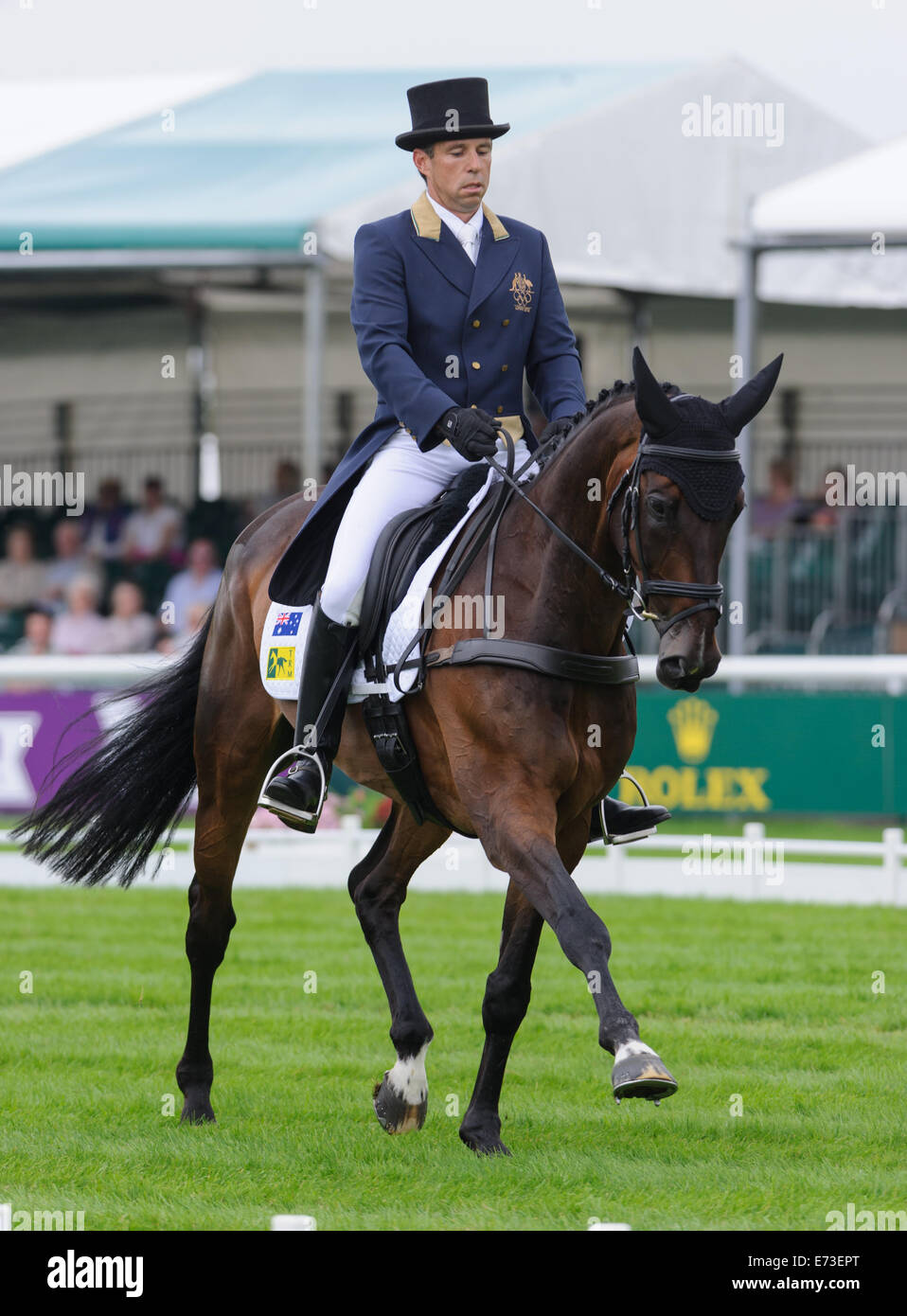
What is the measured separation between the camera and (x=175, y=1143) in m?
5.50

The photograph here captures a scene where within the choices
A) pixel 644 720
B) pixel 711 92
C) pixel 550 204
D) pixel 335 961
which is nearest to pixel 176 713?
pixel 335 961

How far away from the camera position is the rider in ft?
18.6

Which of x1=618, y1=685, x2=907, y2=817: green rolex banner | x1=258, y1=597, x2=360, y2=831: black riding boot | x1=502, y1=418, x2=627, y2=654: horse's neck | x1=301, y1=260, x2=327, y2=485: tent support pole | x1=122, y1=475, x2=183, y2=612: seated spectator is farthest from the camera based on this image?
x1=122, y1=475, x2=183, y2=612: seated spectator

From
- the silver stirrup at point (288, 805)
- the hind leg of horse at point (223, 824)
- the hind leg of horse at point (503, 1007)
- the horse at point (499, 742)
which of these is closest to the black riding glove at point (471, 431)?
the horse at point (499, 742)

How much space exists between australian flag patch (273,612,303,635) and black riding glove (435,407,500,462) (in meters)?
0.93

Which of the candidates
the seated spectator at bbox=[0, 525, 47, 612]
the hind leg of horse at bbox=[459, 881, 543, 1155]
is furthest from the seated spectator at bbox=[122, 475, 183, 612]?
the hind leg of horse at bbox=[459, 881, 543, 1155]

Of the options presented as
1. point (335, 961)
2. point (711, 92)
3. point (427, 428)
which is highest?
point (711, 92)

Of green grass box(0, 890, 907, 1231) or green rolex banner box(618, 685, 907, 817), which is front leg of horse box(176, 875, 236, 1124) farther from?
green rolex banner box(618, 685, 907, 817)

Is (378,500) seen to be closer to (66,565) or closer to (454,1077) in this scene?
(454,1077)

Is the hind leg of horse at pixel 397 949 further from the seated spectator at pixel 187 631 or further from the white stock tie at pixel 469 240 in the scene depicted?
the seated spectator at pixel 187 631

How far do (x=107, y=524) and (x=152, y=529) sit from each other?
65 cm

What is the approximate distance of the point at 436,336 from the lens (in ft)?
18.9
